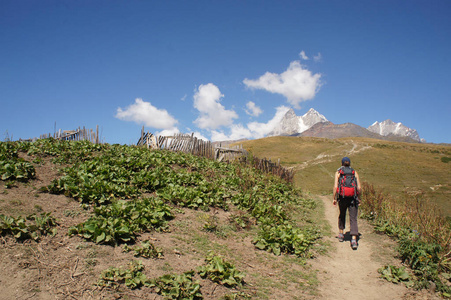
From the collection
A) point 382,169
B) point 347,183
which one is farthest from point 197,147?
point 382,169

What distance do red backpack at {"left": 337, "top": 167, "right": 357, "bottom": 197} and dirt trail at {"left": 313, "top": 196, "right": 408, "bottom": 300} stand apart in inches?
55.9

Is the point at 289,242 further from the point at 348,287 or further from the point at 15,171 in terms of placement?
the point at 15,171

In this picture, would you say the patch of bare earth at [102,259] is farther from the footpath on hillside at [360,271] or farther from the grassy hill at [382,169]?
the grassy hill at [382,169]

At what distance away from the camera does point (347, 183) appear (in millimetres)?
6820

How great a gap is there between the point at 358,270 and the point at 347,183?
2.09m

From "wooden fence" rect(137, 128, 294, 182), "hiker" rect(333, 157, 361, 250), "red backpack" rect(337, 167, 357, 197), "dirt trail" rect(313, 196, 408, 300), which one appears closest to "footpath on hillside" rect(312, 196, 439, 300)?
"dirt trail" rect(313, 196, 408, 300)

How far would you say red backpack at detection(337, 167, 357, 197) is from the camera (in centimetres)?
675

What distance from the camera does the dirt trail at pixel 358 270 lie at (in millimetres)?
4633

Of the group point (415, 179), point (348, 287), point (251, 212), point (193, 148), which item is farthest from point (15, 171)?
point (415, 179)

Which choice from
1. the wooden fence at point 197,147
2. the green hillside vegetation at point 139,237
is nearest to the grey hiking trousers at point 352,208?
the green hillside vegetation at point 139,237

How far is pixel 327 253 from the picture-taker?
6395 millimetres

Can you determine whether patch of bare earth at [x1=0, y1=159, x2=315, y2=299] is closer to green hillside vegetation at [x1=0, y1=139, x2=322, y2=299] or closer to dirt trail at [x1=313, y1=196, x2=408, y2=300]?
green hillside vegetation at [x1=0, y1=139, x2=322, y2=299]

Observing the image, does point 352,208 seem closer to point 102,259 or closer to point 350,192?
point 350,192

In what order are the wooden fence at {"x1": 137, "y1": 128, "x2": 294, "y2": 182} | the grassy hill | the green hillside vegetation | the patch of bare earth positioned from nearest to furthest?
the patch of bare earth
the green hillside vegetation
the wooden fence at {"x1": 137, "y1": 128, "x2": 294, "y2": 182}
the grassy hill
